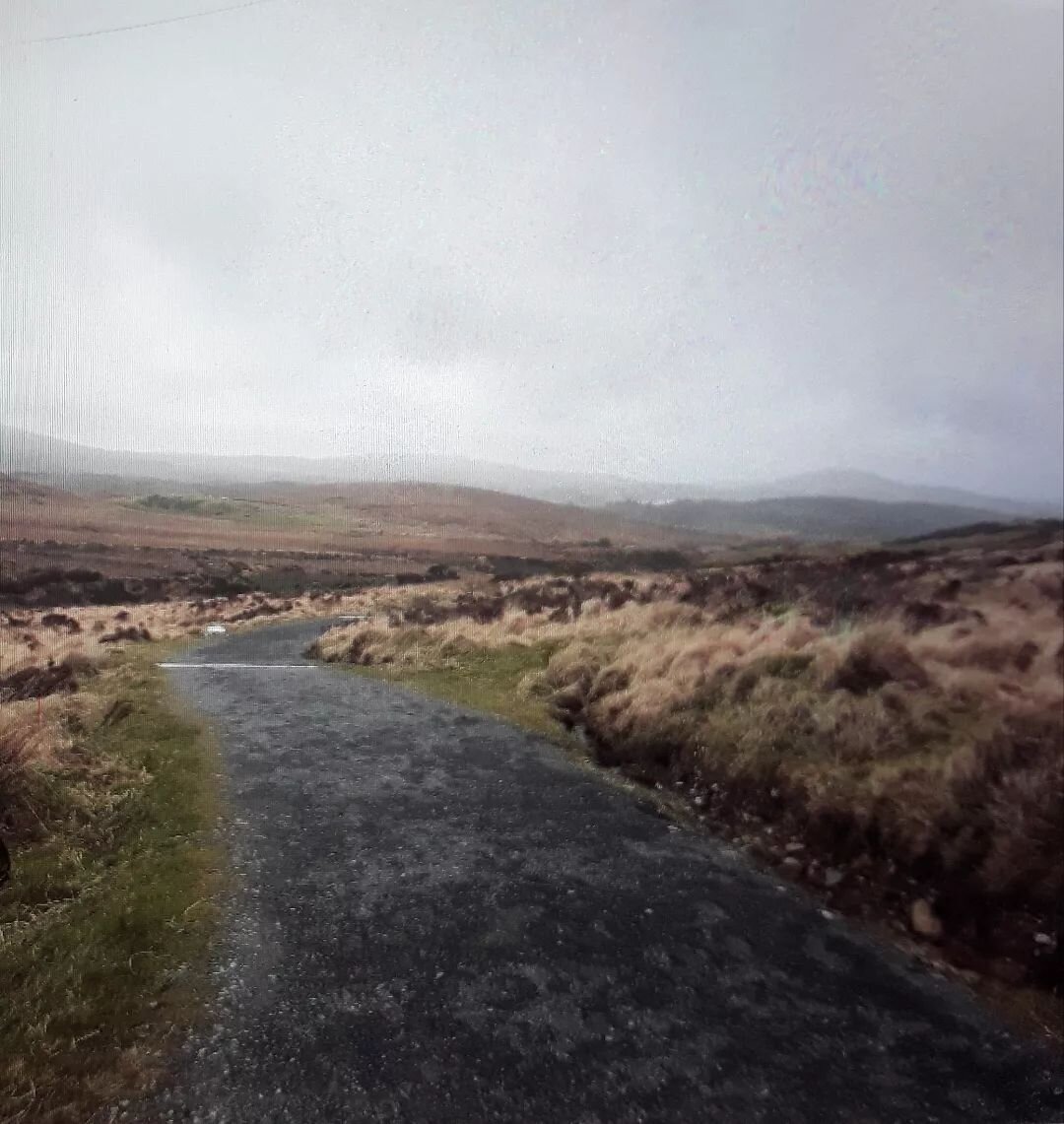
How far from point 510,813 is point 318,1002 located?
3.61 m

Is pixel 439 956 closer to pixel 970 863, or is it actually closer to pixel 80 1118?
pixel 80 1118

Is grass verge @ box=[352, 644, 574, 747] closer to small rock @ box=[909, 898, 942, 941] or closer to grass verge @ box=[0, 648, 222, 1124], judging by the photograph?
grass verge @ box=[0, 648, 222, 1124]

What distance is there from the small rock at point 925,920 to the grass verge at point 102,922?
564 centimetres

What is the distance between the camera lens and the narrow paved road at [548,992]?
409cm

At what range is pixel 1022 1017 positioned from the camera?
4867 millimetres

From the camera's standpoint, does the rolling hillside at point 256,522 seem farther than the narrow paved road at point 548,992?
Yes

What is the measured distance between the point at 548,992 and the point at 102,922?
3590mm

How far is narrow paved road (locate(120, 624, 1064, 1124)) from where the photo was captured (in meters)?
4.09

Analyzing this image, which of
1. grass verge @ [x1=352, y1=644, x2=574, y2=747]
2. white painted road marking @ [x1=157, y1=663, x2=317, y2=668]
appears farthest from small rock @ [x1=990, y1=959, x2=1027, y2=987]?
white painted road marking @ [x1=157, y1=663, x2=317, y2=668]

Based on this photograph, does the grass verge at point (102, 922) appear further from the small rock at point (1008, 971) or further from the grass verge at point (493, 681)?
the small rock at point (1008, 971)

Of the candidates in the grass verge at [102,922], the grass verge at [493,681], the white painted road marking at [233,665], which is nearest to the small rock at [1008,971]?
the grass verge at [102,922]

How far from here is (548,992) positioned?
197 inches

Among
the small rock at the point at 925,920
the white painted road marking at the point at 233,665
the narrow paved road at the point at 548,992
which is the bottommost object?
the white painted road marking at the point at 233,665

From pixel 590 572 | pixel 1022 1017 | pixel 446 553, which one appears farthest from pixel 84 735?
pixel 446 553
